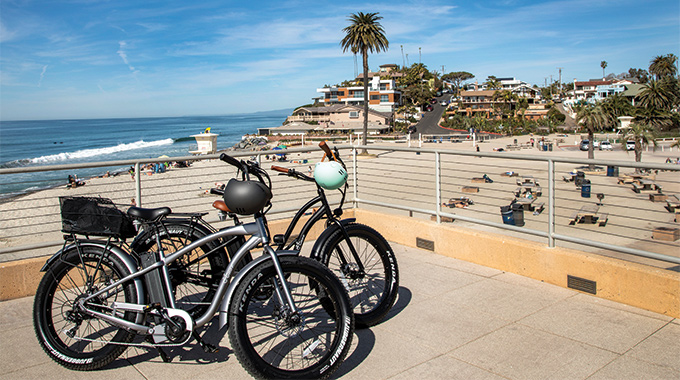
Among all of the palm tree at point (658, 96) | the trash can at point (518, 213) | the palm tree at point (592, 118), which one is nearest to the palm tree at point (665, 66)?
the palm tree at point (658, 96)

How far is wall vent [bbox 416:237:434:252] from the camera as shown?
6.34m

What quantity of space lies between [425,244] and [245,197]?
149 inches

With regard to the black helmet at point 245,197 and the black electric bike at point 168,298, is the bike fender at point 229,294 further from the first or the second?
the black helmet at point 245,197

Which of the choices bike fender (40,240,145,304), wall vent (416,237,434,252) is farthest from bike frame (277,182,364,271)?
wall vent (416,237,434,252)

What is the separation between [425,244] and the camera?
21.0 ft

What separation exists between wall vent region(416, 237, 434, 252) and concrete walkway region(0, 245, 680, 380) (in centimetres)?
142

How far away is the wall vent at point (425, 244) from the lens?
20.8 feet

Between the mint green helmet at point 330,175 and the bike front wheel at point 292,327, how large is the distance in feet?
2.53

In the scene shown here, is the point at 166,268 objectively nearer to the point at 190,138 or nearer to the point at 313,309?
the point at 313,309

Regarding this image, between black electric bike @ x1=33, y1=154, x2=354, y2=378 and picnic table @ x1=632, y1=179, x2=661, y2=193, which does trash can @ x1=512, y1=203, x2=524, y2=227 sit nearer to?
black electric bike @ x1=33, y1=154, x2=354, y2=378

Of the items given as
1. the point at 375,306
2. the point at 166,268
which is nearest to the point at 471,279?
the point at 375,306

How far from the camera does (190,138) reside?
11188 cm

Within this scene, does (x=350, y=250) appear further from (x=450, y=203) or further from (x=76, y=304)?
(x=450, y=203)

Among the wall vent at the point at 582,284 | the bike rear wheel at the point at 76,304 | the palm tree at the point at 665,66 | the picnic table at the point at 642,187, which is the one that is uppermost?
the palm tree at the point at 665,66
